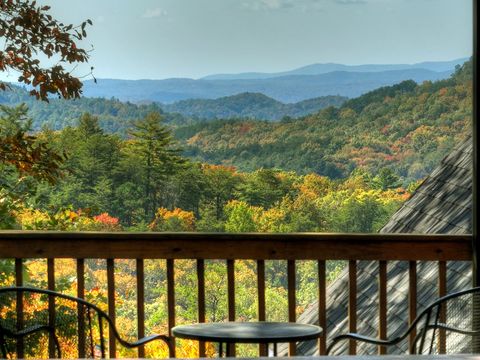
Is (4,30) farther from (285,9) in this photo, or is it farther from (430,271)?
(285,9)

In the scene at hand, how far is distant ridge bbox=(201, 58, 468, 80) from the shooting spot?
12836 mm

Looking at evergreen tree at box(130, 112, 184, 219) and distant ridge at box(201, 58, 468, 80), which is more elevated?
distant ridge at box(201, 58, 468, 80)

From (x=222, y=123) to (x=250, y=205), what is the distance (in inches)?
49.5

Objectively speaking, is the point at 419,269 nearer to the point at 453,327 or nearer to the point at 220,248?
the point at 220,248

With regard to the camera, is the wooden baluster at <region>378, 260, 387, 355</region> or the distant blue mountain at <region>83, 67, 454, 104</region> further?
the distant blue mountain at <region>83, 67, 454, 104</region>

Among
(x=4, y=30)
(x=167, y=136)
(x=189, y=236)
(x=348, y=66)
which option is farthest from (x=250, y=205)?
(x=189, y=236)

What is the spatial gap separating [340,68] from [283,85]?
0.93 metres

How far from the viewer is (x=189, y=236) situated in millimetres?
3955

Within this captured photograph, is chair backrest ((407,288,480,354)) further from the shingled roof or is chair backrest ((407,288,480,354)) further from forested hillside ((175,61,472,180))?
forested hillside ((175,61,472,180))

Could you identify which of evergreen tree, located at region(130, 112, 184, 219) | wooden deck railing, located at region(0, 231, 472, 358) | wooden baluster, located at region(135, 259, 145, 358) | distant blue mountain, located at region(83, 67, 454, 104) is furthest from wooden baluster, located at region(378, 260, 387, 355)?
distant blue mountain, located at region(83, 67, 454, 104)

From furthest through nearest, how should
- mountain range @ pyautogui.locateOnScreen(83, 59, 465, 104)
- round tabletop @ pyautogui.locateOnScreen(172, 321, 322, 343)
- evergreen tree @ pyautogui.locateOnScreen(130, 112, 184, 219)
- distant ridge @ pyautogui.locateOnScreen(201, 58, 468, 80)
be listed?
distant ridge @ pyautogui.locateOnScreen(201, 58, 468, 80) → mountain range @ pyautogui.locateOnScreen(83, 59, 465, 104) → evergreen tree @ pyautogui.locateOnScreen(130, 112, 184, 219) → round tabletop @ pyautogui.locateOnScreen(172, 321, 322, 343)

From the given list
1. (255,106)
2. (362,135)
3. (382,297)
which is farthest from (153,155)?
(382,297)

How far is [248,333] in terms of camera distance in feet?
9.88

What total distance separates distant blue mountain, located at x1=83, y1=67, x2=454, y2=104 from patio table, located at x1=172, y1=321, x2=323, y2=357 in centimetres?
916
